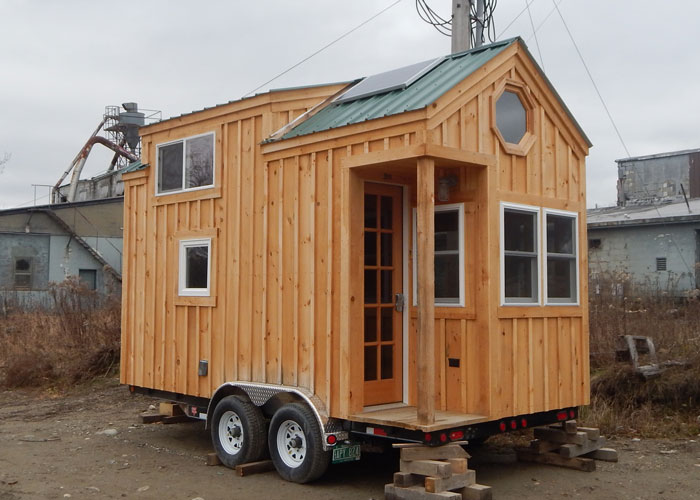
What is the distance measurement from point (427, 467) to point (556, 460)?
2.47m

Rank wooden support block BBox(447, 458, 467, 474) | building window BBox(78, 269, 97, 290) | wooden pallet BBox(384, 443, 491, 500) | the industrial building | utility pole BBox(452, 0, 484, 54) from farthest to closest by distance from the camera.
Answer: building window BBox(78, 269, 97, 290) → the industrial building → utility pole BBox(452, 0, 484, 54) → wooden support block BBox(447, 458, 467, 474) → wooden pallet BBox(384, 443, 491, 500)

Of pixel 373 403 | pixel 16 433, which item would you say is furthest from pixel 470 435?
pixel 16 433

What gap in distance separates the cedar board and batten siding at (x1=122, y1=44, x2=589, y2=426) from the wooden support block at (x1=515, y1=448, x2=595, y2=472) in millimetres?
620

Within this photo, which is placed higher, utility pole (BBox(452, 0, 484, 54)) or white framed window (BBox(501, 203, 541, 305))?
utility pole (BBox(452, 0, 484, 54))

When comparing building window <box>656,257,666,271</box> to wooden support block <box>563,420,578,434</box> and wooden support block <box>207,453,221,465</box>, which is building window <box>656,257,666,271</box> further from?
wooden support block <box>207,453,221,465</box>

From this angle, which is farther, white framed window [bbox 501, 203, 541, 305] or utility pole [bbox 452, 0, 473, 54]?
utility pole [bbox 452, 0, 473, 54]

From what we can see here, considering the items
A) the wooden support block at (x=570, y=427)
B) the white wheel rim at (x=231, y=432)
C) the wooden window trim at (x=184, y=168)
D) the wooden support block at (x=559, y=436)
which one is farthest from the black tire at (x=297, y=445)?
the wooden window trim at (x=184, y=168)

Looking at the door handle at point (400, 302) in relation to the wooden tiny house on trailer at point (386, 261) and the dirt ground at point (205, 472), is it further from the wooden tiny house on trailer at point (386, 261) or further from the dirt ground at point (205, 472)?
the dirt ground at point (205, 472)

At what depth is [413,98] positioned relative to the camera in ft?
26.0

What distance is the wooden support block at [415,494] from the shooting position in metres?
6.66

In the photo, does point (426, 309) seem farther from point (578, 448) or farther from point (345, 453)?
point (578, 448)

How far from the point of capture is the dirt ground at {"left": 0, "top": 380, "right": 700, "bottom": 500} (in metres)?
7.72

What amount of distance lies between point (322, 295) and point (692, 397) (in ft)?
19.1

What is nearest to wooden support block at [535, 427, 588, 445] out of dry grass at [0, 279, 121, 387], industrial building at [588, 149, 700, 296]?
dry grass at [0, 279, 121, 387]
